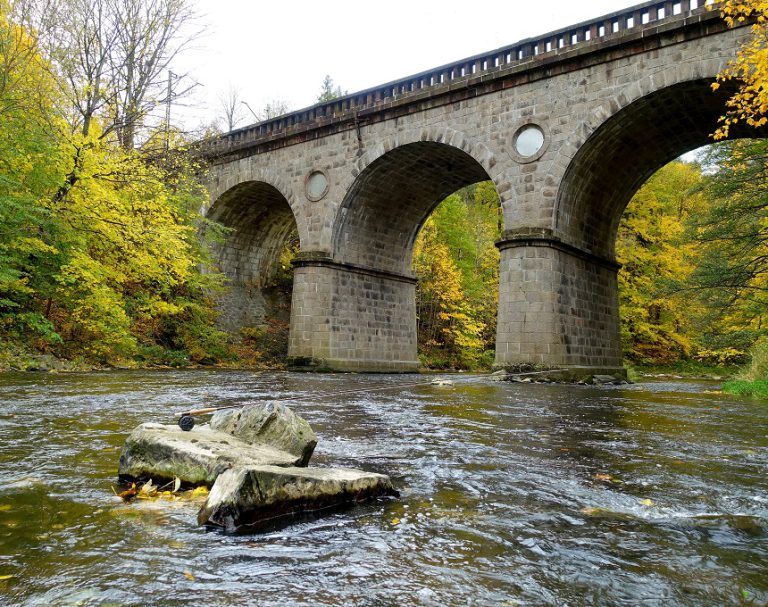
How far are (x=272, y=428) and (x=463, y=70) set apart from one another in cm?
1601

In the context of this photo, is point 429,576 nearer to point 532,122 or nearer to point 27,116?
point 27,116

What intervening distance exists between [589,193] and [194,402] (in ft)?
42.4

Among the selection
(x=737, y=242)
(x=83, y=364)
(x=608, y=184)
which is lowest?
(x=83, y=364)

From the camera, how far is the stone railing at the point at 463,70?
46.3 feet

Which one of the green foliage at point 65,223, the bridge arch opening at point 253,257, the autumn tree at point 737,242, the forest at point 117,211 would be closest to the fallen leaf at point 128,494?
the forest at point 117,211

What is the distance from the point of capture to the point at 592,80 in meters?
14.9

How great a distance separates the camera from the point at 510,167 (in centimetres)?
1614

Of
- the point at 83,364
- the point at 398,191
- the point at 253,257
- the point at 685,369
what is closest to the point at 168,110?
the point at 83,364

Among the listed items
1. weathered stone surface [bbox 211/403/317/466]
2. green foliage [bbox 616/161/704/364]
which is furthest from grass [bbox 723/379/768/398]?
green foliage [bbox 616/161/704/364]

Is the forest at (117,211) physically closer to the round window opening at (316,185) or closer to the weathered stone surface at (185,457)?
the round window opening at (316,185)

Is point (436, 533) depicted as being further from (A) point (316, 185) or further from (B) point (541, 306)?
(A) point (316, 185)

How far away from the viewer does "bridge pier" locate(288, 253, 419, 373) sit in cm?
1972

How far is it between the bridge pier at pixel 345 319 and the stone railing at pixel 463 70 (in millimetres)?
5180

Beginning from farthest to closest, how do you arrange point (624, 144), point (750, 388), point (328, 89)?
point (328, 89)
point (624, 144)
point (750, 388)
